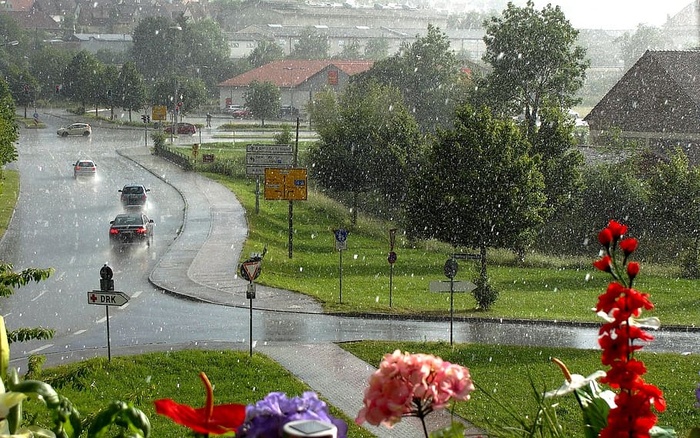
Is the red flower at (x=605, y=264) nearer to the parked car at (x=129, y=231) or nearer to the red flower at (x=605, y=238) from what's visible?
the red flower at (x=605, y=238)

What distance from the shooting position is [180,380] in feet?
62.5

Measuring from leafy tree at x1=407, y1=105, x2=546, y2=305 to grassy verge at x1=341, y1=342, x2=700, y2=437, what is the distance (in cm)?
720

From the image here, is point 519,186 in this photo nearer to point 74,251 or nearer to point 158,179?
point 74,251

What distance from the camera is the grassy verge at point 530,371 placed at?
16.3 meters

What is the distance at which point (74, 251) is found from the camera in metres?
35.2

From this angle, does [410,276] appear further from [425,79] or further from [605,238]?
[425,79]

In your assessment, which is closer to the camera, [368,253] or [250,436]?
[250,436]

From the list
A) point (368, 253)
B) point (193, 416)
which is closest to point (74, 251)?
point (368, 253)

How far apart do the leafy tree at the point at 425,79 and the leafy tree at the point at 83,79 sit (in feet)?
83.7

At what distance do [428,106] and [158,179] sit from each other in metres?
34.8

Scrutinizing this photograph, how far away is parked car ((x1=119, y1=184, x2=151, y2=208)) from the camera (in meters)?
45.8

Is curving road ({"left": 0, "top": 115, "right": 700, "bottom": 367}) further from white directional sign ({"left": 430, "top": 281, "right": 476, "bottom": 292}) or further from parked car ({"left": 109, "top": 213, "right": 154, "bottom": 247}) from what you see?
white directional sign ({"left": 430, "top": 281, "right": 476, "bottom": 292})

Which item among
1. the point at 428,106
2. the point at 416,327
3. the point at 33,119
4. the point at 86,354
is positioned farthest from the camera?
the point at 33,119

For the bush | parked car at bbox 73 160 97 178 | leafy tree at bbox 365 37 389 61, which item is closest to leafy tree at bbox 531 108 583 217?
the bush
